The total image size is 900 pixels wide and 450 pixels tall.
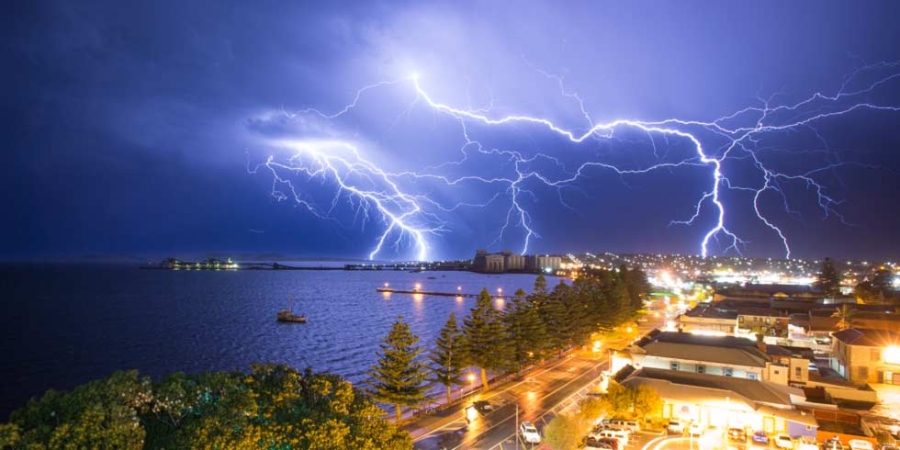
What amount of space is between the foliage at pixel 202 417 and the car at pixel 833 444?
16817 millimetres

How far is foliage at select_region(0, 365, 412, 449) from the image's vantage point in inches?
342

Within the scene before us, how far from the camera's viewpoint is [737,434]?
2023cm

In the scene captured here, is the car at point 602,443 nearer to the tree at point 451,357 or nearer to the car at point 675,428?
the car at point 675,428

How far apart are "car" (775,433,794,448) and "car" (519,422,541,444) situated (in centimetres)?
907

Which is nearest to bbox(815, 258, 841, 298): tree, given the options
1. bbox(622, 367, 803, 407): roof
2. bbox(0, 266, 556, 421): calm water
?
bbox(0, 266, 556, 421): calm water

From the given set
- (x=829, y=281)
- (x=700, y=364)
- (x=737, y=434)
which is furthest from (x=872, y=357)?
(x=829, y=281)

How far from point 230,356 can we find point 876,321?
53823 mm

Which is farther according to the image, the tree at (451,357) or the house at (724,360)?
the house at (724,360)

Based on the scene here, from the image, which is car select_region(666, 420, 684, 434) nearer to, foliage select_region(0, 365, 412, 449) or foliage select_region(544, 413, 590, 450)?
foliage select_region(544, 413, 590, 450)

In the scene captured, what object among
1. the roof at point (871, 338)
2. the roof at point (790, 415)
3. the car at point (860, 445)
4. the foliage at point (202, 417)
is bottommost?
the car at point (860, 445)

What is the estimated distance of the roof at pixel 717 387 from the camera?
22.2 m

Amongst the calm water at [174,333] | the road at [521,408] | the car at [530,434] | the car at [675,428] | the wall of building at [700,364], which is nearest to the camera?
the car at [530,434]

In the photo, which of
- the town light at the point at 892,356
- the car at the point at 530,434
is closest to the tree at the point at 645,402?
the car at the point at 530,434

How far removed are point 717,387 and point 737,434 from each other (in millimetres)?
3115
